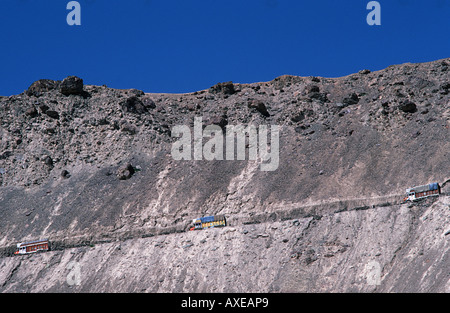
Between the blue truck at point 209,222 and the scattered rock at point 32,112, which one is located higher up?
the scattered rock at point 32,112

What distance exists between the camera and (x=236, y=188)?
41531 millimetres

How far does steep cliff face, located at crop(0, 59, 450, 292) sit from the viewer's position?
32.4m

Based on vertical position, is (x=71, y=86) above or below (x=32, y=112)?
above

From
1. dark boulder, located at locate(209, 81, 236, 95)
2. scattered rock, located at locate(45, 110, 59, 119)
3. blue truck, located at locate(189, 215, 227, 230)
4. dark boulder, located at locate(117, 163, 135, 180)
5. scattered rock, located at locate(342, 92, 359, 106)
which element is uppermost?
dark boulder, located at locate(209, 81, 236, 95)

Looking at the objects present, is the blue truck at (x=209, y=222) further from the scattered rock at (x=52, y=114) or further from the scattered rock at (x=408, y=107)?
the scattered rock at (x=52, y=114)

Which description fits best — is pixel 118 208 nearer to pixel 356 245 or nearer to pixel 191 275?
pixel 191 275

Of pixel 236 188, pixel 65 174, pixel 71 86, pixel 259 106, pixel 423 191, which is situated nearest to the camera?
pixel 423 191

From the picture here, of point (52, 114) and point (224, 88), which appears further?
point (224, 88)

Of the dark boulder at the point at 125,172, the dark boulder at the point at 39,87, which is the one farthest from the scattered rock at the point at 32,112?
the dark boulder at the point at 125,172

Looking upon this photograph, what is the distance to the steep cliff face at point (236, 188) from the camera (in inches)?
1275

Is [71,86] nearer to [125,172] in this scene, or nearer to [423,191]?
[125,172]

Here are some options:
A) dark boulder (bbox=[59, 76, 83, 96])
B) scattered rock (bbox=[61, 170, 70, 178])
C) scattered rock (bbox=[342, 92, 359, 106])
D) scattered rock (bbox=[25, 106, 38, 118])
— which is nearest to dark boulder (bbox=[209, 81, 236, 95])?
scattered rock (bbox=[342, 92, 359, 106])

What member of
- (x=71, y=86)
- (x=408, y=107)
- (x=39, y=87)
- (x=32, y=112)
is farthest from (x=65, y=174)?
(x=408, y=107)

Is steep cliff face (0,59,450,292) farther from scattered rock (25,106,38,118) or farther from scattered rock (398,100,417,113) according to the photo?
scattered rock (25,106,38,118)
